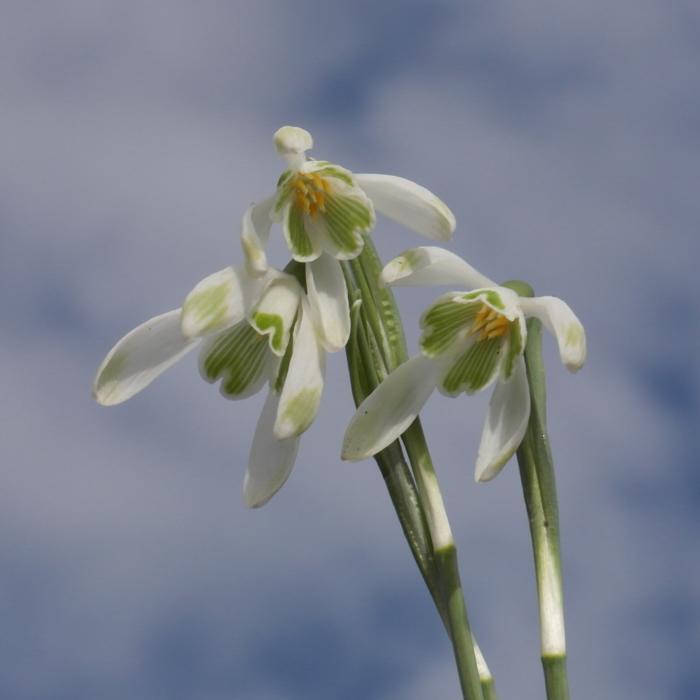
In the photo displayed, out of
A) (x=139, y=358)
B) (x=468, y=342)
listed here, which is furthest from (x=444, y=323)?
(x=139, y=358)

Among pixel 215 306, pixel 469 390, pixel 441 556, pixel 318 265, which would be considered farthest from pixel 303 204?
pixel 441 556

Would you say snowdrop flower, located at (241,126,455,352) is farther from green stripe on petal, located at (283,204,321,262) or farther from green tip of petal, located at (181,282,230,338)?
green tip of petal, located at (181,282,230,338)

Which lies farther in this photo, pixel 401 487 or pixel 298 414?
pixel 401 487

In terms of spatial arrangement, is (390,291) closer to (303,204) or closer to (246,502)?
(303,204)

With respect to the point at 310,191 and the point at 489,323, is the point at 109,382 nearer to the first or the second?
the point at 310,191

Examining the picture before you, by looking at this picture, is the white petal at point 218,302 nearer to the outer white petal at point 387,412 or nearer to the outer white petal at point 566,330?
the outer white petal at point 387,412

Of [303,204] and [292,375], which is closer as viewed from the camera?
[292,375]
